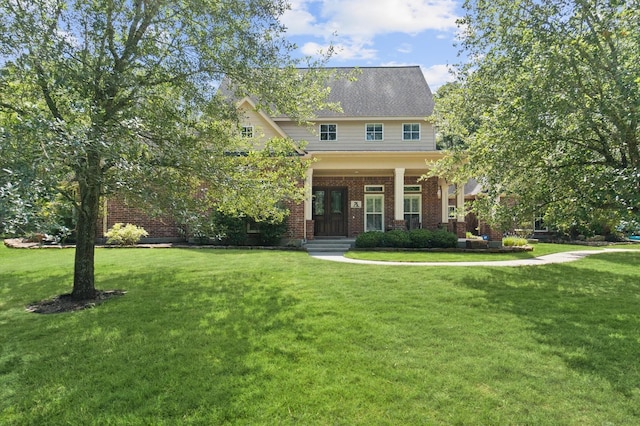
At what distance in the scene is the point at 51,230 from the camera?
3.62m

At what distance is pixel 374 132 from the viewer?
17.1m

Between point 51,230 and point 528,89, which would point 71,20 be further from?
point 528,89

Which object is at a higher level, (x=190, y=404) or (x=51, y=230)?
(x=51, y=230)

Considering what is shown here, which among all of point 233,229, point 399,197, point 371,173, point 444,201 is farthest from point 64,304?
point 444,201

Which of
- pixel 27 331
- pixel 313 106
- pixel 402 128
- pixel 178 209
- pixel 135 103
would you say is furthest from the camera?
pixel 402 128

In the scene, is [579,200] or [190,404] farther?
[579,200]

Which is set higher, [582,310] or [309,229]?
[309,229]

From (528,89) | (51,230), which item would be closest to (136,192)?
(51,230)

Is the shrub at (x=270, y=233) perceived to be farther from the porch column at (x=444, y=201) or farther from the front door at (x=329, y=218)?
the porch column at (x=444, y=201)

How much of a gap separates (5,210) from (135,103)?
4050mm

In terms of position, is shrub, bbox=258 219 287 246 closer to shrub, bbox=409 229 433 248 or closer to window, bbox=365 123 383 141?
shrub, bbox=409 229 433 248

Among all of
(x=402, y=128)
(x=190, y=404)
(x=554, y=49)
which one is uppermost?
(x=402, y=128)

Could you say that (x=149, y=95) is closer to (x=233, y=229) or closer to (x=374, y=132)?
(x=233, y=229)

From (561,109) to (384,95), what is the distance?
12.6 m
